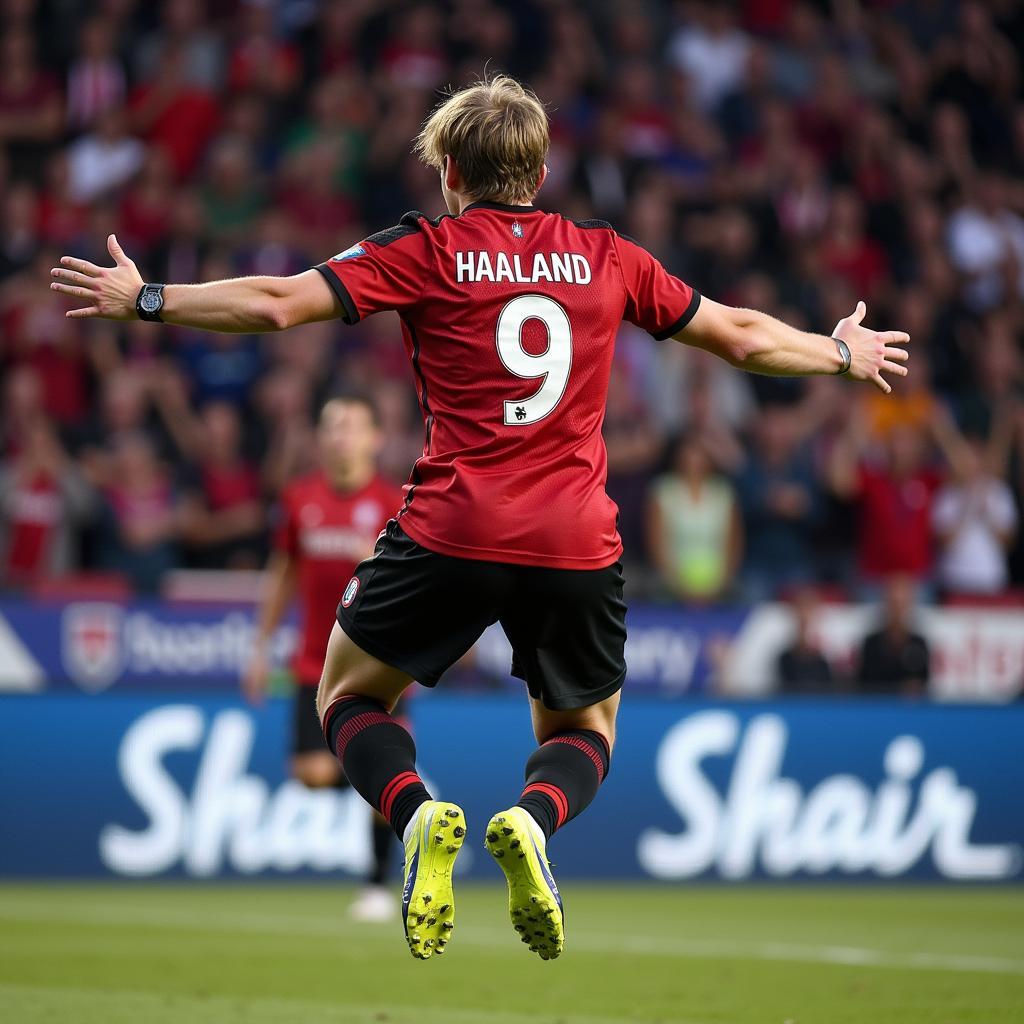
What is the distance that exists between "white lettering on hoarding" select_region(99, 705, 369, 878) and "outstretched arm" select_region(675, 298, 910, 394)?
601 cm

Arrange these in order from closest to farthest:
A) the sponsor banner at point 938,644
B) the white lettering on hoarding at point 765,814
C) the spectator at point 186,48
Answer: the white lettering on hoarding at point 765,814 < the sponsor banner at point 938,644 < the spectator at point 186,48

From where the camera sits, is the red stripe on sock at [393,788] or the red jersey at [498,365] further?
the red stripe on sock at [393,788]

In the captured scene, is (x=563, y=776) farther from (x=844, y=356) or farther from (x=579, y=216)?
(x=579, y=216)

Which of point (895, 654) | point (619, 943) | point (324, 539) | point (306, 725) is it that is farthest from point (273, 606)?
point (895, 654)

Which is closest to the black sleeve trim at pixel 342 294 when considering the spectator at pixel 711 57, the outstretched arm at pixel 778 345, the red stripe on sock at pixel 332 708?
the outstretched arm at pixel 778 345

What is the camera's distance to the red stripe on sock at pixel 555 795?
504cm

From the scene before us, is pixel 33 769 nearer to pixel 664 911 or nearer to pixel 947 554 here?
pixel 664 911

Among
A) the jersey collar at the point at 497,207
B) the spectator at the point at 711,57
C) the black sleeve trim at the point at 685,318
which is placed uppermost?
the spectator at the point at 711,57

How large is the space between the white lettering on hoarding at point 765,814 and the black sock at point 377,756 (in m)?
6.33

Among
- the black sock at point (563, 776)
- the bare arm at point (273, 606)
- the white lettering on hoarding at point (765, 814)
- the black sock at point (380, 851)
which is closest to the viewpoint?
the black sock at point (563, 776)

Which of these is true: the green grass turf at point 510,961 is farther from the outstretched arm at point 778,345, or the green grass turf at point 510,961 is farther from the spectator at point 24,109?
the spectator at point 24,109

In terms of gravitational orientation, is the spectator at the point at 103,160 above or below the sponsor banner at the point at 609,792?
above

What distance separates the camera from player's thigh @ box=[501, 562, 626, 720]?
494cm

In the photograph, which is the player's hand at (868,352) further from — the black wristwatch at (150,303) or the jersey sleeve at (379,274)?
the black wristwatch at (150,303)
